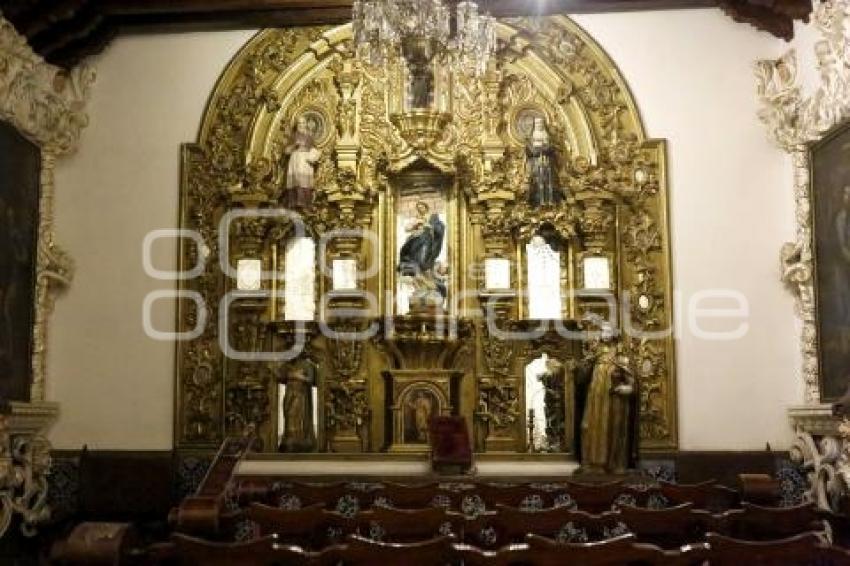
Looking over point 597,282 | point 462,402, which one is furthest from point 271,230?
point 597,282

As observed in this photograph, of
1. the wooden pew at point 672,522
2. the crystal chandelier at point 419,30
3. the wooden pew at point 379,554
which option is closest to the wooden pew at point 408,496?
the wooden pew at point 672,522

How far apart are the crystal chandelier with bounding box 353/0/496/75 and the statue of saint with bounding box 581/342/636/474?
10.8ft

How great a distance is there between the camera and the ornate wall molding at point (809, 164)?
8.65m

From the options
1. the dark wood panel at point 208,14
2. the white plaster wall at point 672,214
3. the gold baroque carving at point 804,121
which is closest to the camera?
the gold baroque carving at point 804,121

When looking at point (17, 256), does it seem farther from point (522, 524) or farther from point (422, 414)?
point (522, 524)

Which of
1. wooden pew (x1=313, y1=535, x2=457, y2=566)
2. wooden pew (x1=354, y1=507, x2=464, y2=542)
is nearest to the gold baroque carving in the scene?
wooden pew (x1=354, y1=507, x2=464, y2=542)

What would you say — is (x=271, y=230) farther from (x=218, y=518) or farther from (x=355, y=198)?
(x=218, y=518)

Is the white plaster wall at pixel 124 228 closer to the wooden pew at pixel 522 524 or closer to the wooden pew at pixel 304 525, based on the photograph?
the wooden pew at pixel 304 525

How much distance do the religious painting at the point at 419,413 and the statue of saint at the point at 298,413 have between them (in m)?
1.00

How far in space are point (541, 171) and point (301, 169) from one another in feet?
8.60

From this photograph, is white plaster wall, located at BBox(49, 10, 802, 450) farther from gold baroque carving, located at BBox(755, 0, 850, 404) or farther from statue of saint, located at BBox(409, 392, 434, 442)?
statue of saint, located at BBox(409, 392, 434, 442)

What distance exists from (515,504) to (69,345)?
18.5 feet

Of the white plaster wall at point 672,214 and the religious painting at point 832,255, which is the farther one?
the white plaster wall at point 672,214

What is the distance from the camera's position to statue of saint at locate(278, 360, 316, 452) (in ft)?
33.2
